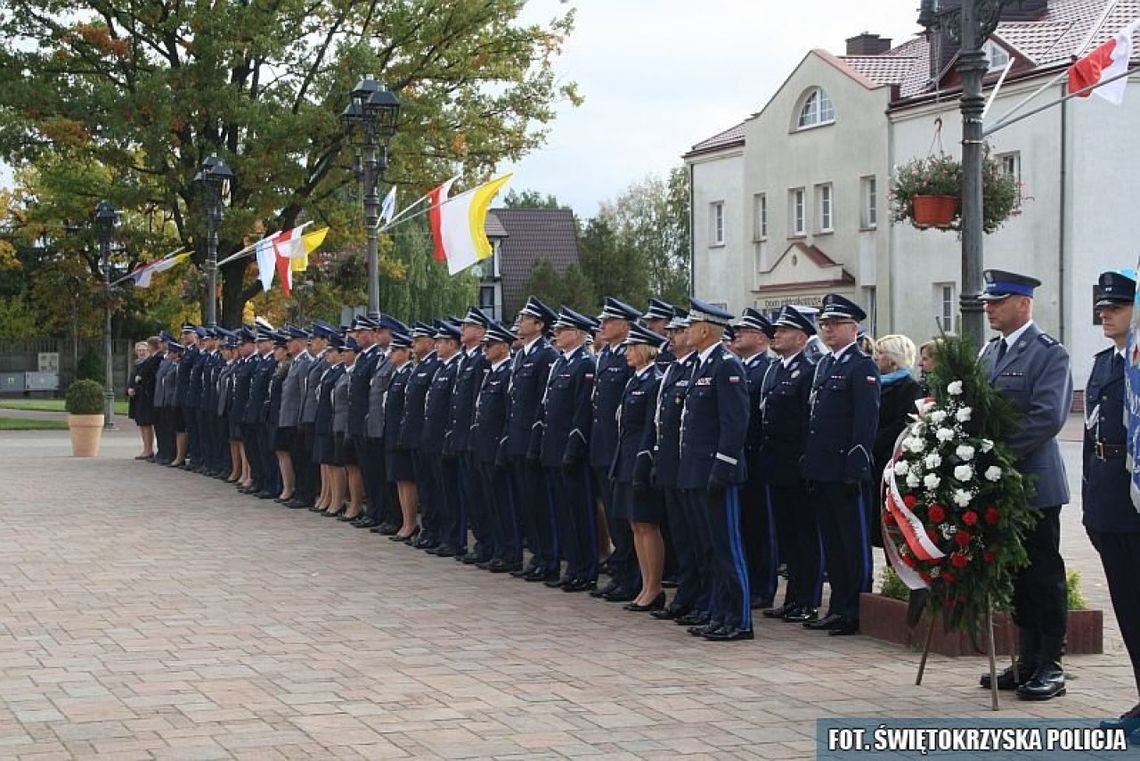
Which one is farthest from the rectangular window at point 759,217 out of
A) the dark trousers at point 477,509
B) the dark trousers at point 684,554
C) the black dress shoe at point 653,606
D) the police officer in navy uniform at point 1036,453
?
the police officer in navy uniform at point 1036,453

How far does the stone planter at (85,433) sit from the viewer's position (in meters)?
27.3

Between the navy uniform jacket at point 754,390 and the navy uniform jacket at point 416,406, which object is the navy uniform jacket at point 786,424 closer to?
the navy uniform jacket at point 754,390

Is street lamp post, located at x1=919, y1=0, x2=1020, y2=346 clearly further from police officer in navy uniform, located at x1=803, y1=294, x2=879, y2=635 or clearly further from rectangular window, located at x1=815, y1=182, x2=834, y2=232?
rectangular window, located at x1=815, y1=182, x2=834, y2=232

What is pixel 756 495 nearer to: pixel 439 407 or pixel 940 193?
pixel 439 407

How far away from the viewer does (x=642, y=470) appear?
10922 millimetres

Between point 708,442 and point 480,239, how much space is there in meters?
8.66

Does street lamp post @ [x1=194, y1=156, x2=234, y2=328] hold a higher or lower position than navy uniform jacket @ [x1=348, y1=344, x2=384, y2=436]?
higher

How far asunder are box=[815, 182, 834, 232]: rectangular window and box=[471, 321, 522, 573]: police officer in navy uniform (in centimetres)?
3301

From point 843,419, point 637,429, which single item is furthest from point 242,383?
point 843,419

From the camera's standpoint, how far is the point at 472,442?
→ 13633mm

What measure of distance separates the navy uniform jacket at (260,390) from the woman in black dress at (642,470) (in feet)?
29.3

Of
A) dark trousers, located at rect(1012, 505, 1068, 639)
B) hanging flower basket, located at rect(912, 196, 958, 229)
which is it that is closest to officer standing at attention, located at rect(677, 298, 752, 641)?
dark trousers, located at rect(1012, 505, 1068, 639)

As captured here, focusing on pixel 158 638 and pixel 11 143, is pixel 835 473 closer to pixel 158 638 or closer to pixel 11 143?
pixel 158 638

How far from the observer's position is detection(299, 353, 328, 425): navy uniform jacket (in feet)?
58.4
